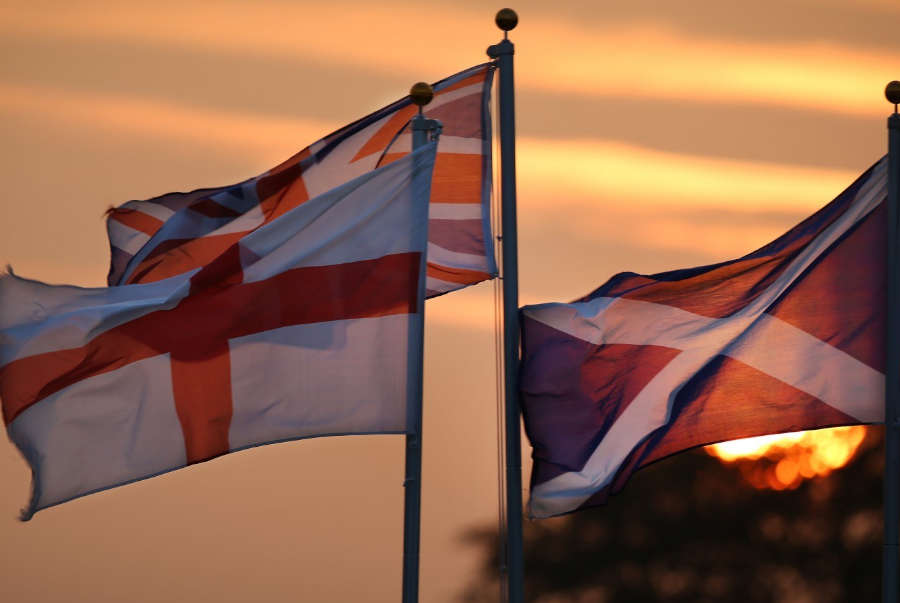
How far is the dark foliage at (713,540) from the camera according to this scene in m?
40.6

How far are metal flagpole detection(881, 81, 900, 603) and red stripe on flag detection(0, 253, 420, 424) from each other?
3916mm

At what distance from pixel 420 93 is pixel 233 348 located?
246cm

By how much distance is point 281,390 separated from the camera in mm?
14844

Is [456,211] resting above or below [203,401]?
above

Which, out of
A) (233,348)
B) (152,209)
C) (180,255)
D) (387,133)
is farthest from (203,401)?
(152,209)

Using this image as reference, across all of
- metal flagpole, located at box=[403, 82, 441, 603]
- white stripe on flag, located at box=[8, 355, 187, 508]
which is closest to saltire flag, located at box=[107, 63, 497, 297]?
white stripe on flag, located at box=[8, 355, 187, 508]

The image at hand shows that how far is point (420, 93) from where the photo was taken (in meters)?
15.4

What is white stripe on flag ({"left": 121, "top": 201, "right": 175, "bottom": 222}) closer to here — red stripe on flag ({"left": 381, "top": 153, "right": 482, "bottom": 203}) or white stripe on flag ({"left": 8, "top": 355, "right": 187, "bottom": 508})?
A: red stripe on flag ({"left": 381, "top": 153, "right": 482, "bottom": 203})

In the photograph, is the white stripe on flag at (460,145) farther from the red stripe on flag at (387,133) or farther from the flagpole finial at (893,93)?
the flagpole finial at (893,93)

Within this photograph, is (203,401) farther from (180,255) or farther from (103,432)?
(180,255)

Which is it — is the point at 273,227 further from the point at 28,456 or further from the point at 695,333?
the point at 695,333

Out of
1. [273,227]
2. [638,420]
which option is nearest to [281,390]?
[273,227]

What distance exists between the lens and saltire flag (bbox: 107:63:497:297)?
17328 mm

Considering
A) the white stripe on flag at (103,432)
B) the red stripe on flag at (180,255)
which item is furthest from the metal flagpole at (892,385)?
the white stripe on flag at (103,432)
